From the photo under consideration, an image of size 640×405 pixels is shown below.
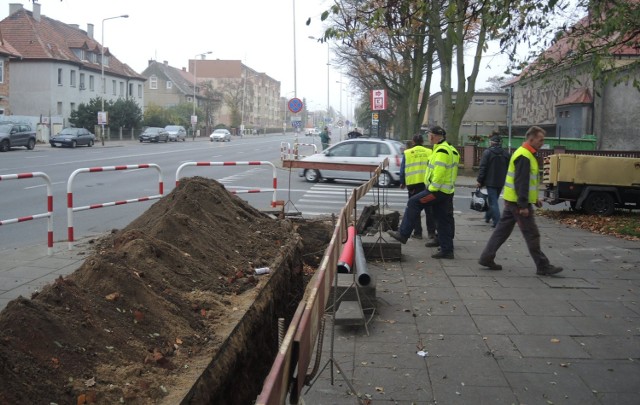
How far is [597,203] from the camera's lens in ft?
49.7

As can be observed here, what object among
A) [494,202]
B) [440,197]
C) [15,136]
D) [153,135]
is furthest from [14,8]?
[440,197]

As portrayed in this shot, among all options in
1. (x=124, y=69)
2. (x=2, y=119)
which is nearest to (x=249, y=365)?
(x=2, y=119)

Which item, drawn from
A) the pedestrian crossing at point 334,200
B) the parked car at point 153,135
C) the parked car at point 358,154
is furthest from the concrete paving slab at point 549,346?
the parked car at point 153,135

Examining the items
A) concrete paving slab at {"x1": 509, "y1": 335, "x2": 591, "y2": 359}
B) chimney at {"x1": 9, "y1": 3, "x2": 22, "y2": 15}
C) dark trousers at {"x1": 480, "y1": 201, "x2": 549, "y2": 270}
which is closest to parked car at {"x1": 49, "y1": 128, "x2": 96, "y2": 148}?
chimney at {"x1": 9, "y1": 3, "x2": 22, "y2": 15}

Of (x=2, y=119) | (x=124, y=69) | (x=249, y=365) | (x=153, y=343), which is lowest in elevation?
(x=249, y=365)

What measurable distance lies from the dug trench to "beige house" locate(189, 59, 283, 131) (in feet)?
296

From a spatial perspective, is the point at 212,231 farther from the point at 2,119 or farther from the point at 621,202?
the point at 2,119

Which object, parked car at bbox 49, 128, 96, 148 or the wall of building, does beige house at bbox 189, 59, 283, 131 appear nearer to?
parked car at bbox 49, 128, 96, 148

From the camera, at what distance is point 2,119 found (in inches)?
1641

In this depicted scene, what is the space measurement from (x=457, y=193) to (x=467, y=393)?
17.8 m

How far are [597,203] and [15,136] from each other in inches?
1315

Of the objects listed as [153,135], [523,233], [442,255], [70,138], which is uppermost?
[153,135]

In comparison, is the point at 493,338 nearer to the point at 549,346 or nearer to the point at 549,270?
the point at 549,346

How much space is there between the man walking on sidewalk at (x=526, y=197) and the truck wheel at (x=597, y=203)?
24.9 feet
